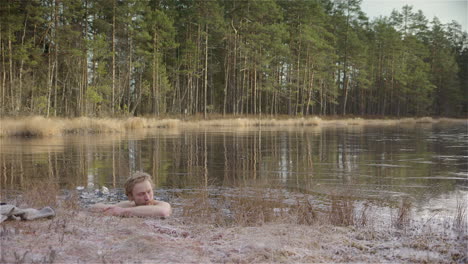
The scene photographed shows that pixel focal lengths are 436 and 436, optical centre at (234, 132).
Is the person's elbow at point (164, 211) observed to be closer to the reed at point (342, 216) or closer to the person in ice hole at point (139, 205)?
the person in ice hole at point (139, 205)

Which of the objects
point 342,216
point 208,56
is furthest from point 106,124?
point 208,56

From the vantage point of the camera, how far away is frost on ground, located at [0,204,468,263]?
404 cm

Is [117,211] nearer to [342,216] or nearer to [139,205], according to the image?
[139,205]

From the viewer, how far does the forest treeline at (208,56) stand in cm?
3198

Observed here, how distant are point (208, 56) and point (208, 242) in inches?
2195

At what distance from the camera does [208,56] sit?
59.2 meters

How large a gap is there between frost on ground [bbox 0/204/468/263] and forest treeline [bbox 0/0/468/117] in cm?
2456

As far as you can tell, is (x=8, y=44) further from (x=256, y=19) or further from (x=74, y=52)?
(x=256, y=19)

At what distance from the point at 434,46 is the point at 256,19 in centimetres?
4719

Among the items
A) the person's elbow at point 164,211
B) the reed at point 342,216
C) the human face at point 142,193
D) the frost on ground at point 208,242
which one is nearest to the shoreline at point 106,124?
the human face at point 142,193

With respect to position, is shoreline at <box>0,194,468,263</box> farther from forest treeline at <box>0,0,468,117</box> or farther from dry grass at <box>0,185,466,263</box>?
forest treeline at <box>0,0,468,117</box>

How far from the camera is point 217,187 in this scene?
9.05m

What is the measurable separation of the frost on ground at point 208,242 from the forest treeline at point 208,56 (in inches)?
967

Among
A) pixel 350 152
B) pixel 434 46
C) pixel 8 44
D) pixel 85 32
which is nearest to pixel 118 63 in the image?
pixel 85 32
